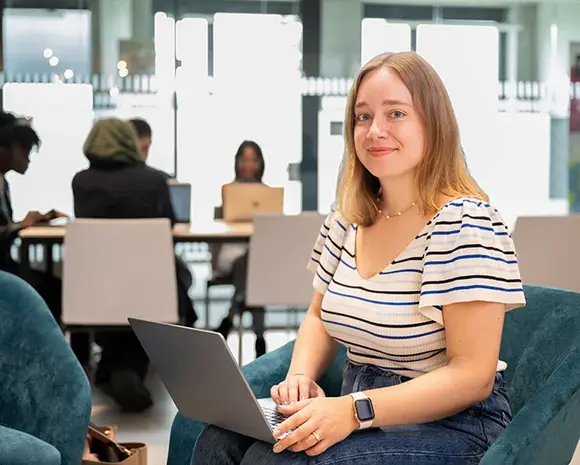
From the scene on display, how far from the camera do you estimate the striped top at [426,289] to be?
1.88 metres

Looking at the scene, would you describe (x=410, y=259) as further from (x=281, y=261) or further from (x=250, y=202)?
(x=250, y=202)

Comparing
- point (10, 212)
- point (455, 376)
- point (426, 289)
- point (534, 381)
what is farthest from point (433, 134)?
point (10, 212)

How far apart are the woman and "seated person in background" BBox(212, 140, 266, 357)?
9.12ft

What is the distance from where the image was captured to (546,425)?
6.18 ft

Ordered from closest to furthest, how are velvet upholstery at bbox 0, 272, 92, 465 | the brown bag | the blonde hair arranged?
the blonde hair, velvet upholstery at bbox 0, 272, 92, 465, the brown bag

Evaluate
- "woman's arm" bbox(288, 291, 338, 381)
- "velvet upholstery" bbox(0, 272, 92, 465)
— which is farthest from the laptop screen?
"woman's arm" bbox(288, 291, 338, 381)

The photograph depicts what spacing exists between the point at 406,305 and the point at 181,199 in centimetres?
382

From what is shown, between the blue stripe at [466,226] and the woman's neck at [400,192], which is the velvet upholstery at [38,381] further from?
the blue stripe at [466,226]

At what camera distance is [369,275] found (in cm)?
208

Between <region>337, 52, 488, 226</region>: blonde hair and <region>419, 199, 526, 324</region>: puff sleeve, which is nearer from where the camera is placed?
<region>419, 199, 526, 324</region>: puff sleeve

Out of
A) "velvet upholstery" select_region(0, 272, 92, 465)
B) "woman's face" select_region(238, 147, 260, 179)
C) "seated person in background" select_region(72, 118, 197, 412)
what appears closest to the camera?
"velvet upholstery" select_region(0, 272, 92, 465)

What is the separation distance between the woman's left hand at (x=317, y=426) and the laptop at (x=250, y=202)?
3777 millimetres

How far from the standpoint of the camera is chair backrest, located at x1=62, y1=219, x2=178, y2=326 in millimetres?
4352

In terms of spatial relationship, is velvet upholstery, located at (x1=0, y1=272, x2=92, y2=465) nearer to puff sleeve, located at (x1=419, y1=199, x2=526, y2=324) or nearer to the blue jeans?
the blue jeans
